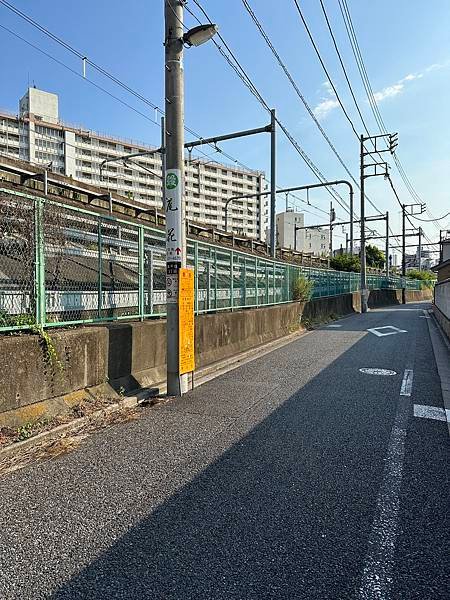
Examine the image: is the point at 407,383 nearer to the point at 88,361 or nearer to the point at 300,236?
the point at 88,361

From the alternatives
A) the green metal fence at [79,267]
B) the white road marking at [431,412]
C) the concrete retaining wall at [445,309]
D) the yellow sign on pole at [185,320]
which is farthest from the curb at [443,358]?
the green metal fence at [79,267]

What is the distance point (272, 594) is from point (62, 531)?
1.49 metres

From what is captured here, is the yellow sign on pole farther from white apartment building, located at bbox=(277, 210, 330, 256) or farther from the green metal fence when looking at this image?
white apartment building, located at bbox=(277, 210, 330, 256)

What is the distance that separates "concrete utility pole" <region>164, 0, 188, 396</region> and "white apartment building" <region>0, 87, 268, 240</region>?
5534 centimetres

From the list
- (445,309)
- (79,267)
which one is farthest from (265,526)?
(445,309)

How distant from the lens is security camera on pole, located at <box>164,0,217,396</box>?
675 centimetres

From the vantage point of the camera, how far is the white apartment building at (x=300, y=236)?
10219 centimetres

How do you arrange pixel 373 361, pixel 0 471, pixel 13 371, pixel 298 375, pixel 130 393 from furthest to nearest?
pixel 373 361, pixel 298 375, pixel 130 393, pixel 13 371, pixel 0 471

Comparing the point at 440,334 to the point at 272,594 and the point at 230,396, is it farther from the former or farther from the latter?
the point at 272,594

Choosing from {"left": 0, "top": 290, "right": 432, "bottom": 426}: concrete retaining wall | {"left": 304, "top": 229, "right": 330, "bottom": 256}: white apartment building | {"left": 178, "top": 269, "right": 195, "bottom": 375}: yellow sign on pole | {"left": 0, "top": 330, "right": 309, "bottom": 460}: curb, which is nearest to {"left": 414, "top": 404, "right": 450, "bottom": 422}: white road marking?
{"left": 178, "top": 269, "right": 195, "bottom": 375}: yellow sign on pole

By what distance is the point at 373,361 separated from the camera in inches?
381

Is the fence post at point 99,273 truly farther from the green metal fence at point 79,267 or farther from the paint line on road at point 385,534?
the paint line on road at point 385,534

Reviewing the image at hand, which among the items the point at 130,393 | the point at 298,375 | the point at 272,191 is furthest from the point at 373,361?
the point at 272,191

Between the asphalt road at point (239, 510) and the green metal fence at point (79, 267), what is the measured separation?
1.83m
